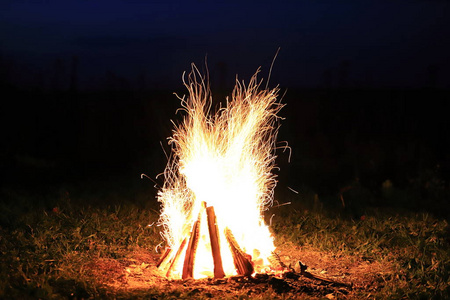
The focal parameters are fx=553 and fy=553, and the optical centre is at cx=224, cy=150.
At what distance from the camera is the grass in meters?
5.32

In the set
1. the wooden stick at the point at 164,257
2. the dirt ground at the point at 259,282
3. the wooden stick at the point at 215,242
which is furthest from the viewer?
the wooden stick at the point at 164,257

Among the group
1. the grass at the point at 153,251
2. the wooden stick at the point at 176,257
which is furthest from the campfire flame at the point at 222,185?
the grass at the point at 153,251

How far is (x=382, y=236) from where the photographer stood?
24.2 ft

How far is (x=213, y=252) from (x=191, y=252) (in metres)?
0.24

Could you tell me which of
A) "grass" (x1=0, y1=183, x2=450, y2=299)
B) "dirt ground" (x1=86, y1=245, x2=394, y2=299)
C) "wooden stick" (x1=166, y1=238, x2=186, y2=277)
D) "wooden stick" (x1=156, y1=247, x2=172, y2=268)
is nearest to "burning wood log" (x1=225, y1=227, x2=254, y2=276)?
"dirt ground" (x1=86, y1=245, x2=394, y2=299)

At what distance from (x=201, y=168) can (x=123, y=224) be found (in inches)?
91.2

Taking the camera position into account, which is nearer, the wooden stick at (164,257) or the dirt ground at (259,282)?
the dirt ground at (259,282)

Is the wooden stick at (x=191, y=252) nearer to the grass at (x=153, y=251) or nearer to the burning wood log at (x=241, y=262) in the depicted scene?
the grass at (x=153, y=251)

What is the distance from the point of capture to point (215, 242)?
5840 mm

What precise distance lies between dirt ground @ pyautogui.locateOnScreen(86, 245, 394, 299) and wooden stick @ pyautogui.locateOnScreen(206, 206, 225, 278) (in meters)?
0.11

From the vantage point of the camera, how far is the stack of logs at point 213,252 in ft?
18.9

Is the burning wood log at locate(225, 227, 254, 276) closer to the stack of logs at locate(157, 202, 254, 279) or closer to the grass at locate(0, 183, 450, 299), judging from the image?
the stack of logs at locate(157, 202, 254, 279)

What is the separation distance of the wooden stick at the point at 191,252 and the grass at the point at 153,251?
194 mm

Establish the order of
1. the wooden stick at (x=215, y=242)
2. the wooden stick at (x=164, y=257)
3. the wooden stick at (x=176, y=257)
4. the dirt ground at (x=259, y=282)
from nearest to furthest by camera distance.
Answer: the dirt ground at (x=259, y=282)
the wooden stick at (x=215, y=242)
the wooden stick at (x=176, y=257)
the wooden stick at (x=164, y=257)
